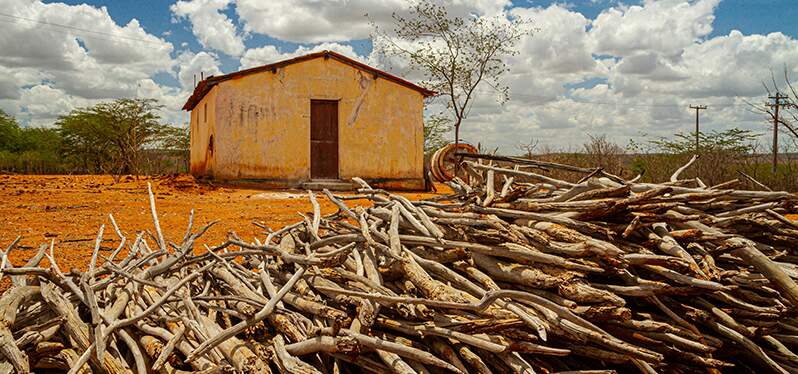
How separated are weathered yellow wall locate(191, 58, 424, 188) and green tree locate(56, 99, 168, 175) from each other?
12182mm

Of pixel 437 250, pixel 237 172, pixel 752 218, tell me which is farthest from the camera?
pixel 237 172

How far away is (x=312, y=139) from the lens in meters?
15.2

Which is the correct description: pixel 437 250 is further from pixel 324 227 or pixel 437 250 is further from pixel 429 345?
pixel 324 227

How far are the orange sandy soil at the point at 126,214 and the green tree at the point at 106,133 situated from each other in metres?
12.9

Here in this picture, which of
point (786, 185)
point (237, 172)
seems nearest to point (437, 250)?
point (237, 172)

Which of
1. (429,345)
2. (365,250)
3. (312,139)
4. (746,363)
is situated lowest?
(746,363)

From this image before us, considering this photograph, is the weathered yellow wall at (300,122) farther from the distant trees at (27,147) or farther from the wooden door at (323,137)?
Answer: the distant trees at (27,147)

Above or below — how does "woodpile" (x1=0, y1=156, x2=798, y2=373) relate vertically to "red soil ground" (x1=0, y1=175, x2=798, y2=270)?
above

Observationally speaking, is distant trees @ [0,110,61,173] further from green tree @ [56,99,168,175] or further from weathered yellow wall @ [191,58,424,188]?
weathered yellow wall @ [191,58,424,188]

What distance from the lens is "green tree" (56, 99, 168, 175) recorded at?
86.1 feet

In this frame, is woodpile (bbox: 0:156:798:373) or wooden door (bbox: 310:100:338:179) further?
wooden door (bbox: 310:100:338:179)

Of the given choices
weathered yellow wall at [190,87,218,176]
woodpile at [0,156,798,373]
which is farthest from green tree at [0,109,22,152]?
woodpile at [0,156,798,373]

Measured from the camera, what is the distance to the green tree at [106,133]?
86.1 feet

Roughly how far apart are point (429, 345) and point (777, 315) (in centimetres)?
140
